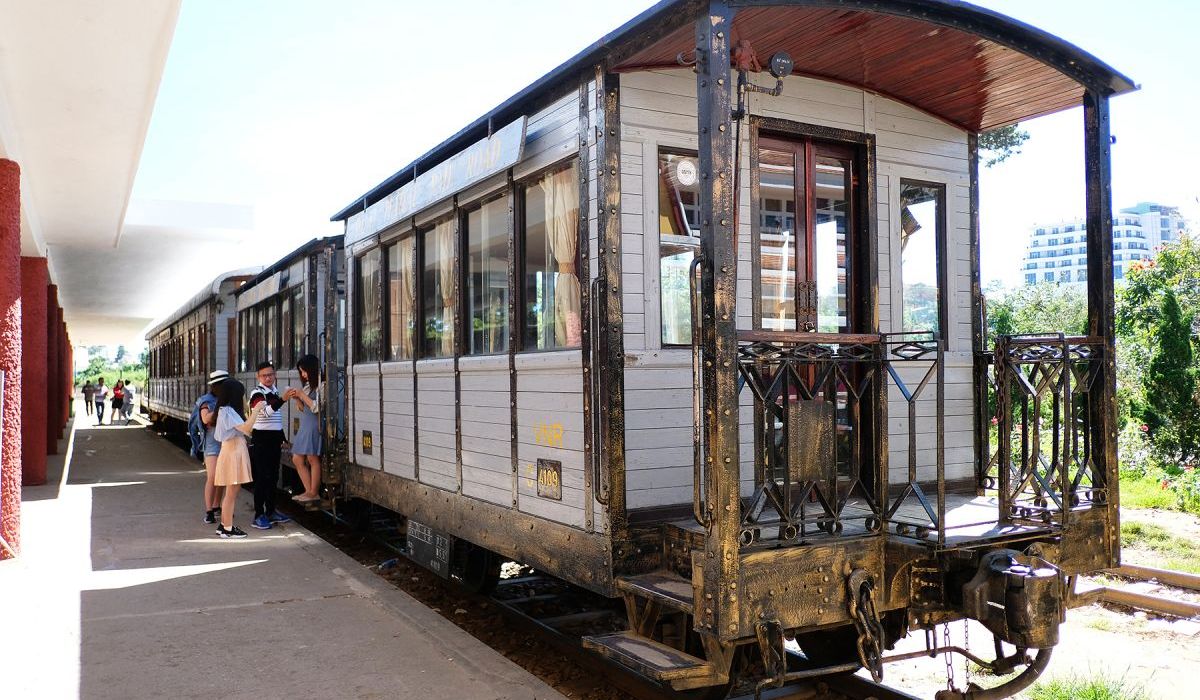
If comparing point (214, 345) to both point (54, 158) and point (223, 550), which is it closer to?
point (54, 158)

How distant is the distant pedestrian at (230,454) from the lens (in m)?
8.75

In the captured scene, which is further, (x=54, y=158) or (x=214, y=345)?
(x=214, y=345)

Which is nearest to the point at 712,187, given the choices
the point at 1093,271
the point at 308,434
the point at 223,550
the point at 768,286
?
the point at 768,286

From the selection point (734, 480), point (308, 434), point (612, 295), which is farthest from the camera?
point (308, 434)

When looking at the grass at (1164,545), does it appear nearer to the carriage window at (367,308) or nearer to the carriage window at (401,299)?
the carriage window at (401,299)

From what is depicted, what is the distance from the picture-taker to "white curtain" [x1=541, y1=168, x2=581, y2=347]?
15.8 feet

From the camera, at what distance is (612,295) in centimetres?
439

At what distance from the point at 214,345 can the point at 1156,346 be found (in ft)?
49.2

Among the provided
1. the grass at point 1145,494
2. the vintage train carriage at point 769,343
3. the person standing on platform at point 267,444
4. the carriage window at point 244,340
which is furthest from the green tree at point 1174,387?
the carriage window at point 244,340

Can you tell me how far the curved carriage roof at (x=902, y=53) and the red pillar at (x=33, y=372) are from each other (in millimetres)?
9182

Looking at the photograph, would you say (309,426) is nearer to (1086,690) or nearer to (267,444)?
(267,444)

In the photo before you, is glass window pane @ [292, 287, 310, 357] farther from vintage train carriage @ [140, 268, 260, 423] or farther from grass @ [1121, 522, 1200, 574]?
grass @ [1121, 522, 1200, 574]

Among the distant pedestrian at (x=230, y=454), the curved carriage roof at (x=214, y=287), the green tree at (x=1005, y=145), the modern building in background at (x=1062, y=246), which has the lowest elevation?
the distant pedestrian at (x=230, y=454)

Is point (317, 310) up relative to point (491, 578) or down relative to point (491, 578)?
up
